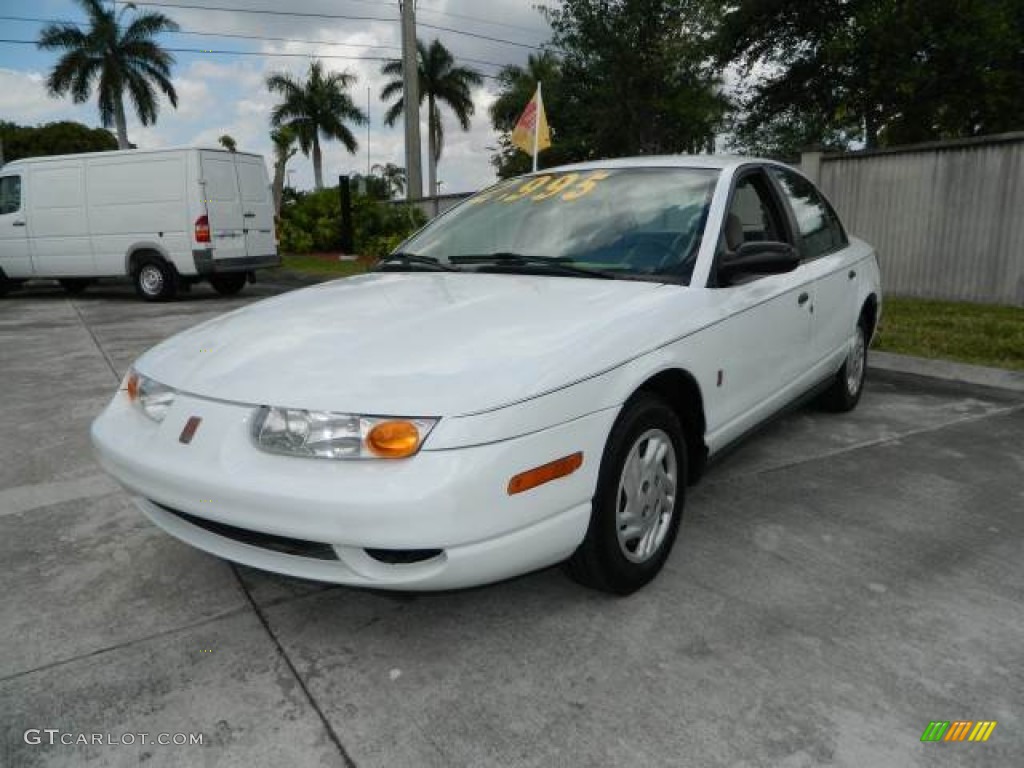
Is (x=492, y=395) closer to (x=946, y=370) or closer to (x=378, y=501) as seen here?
(x=378, y=501)

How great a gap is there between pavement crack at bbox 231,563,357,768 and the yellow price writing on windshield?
2034mm

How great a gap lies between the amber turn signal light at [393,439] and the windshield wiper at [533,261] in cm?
121

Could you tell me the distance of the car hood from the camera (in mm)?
2131

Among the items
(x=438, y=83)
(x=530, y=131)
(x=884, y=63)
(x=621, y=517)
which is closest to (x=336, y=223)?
(x=530, y=131)

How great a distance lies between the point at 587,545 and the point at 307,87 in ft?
145

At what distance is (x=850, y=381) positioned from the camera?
4.85 meters

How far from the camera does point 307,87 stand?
42188 millimetres

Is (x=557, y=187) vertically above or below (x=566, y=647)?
above

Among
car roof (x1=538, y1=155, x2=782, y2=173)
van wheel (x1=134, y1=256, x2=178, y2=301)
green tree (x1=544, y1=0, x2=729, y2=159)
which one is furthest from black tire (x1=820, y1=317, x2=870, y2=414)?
green tree (x1=544, y1=0, x2=729, y2=159)

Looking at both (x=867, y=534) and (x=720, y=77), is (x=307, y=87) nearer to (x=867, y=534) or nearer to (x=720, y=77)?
(x=720, y=77)

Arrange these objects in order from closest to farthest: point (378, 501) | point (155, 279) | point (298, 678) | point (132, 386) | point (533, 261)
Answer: point (378, 501)
point (298, 678)
point (132, 386)
point (533, 261)
point (155, 279)

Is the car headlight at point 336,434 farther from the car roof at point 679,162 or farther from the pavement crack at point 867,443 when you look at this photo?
the car roof at point 679,162

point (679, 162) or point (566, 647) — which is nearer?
point (566, 647)

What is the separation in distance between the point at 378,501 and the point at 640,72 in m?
32.3
